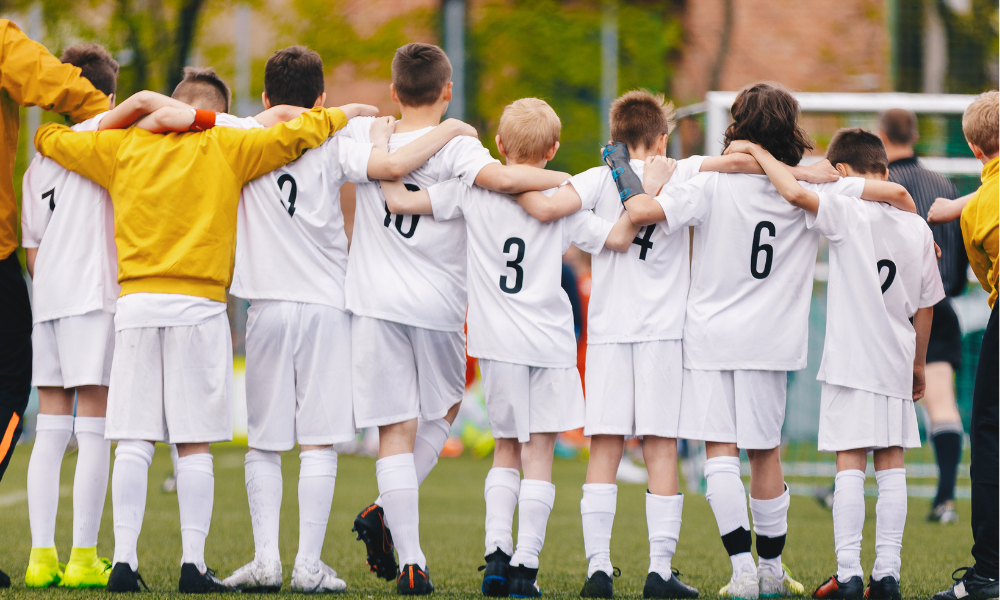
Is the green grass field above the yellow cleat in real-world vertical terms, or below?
below

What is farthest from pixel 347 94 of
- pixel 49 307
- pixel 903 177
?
pixel 49 307

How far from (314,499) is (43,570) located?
114cm

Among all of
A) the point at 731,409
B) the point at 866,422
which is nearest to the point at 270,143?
the point at 731,409

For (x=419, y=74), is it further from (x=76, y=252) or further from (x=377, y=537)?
(x=377, y=537)

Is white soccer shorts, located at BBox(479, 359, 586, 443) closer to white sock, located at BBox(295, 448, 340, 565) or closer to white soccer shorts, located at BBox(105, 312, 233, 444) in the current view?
white sock, located at BBox(295, 448, 340, 565)

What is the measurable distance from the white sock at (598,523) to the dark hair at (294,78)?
6.31ft

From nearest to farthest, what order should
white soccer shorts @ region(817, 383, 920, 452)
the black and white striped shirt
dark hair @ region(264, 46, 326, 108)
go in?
white soccer shorts @ region(817, 383, 920, 452) < dark hair @ region(264, 46, 326, 108) < the black and white striped shirt

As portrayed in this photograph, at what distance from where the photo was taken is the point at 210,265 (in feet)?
13.1

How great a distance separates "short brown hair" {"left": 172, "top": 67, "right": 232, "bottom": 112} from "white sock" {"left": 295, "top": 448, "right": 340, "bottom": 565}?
149 centimetres

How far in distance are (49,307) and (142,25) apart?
14.0 metres

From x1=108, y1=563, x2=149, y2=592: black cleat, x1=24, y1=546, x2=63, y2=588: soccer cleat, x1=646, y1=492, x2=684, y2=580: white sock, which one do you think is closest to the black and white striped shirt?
x1=646, y1=492, x2=684, y2=580: white sock

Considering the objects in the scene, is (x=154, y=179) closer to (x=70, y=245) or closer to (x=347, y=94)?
(x=70, y=245)

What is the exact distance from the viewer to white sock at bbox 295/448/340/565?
157 inches

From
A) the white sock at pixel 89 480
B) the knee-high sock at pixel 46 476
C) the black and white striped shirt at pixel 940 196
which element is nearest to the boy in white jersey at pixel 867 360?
the black and white striped shirt at pixel 940 196
